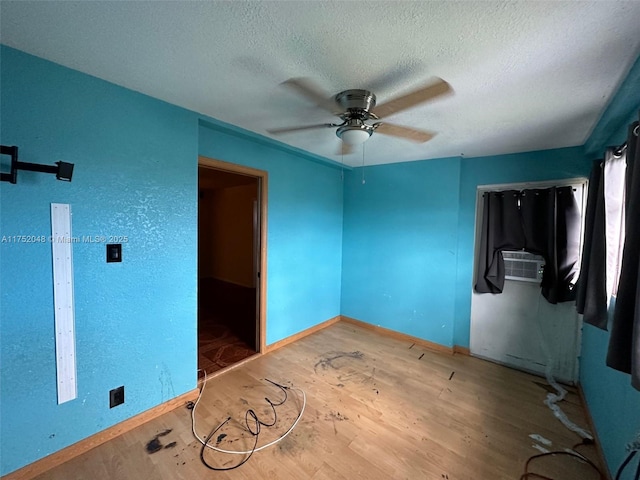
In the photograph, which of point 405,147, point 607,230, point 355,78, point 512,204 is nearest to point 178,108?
point 355,78

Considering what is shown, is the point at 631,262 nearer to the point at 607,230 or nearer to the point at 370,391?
the point at 607,230

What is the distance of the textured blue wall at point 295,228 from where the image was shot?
2.63 metres

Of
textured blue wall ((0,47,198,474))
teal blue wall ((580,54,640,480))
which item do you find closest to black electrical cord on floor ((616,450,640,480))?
teal blue wall ((580,54,640,480))

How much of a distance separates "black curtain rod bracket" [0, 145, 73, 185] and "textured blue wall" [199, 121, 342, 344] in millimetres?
1014

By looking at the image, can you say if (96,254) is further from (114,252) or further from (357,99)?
(357,99)

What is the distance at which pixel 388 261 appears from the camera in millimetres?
3588

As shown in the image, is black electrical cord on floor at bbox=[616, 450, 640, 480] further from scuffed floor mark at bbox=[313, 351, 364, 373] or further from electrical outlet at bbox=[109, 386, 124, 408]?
electrical outlet at bbox=[109, 386, 124, 408]

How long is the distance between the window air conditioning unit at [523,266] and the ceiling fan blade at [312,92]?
8.18 feet

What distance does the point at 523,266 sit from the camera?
2.77 metres

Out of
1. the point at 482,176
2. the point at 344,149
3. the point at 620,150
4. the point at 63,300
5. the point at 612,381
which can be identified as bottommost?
the point at 612,381

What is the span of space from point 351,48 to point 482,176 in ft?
8.16

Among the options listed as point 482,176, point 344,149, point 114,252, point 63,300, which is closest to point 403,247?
point 482,176

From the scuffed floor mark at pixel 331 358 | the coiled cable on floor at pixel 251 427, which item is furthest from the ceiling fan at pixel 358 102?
the scuffed floor mark at pixel 331 358

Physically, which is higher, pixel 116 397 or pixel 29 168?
pixel 29 168
